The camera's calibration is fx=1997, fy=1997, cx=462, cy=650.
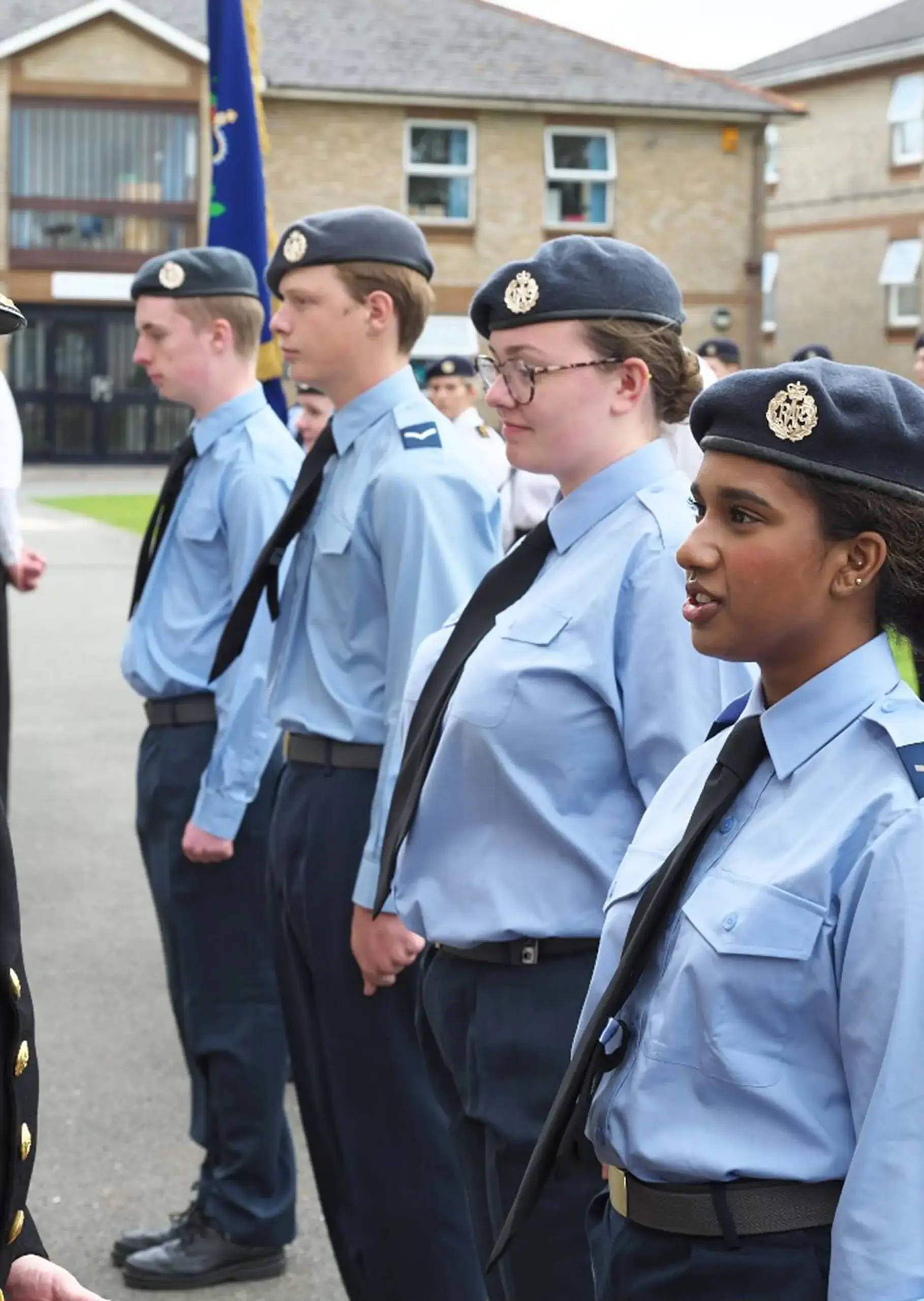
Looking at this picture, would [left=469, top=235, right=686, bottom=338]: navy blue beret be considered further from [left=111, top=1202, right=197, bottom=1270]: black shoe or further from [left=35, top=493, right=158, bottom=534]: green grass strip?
[left=35, top=493, right=158, bottom=534]: green grass strip

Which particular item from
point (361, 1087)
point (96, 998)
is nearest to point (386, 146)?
point (96, 998)

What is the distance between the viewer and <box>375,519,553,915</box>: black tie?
3111 millimetres

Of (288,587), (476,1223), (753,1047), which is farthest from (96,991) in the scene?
(753,1047)

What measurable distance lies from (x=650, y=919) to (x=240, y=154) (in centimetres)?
480

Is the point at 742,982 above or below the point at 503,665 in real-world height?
below

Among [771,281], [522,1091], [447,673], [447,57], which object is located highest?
→ [447,57]

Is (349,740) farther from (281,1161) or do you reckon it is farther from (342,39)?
(342,39)

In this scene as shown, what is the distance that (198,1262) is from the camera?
4.56m

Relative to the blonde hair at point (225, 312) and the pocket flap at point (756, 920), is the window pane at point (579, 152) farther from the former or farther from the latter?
the pocket flap at point (756, 920)

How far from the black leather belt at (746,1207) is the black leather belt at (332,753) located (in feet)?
5.41

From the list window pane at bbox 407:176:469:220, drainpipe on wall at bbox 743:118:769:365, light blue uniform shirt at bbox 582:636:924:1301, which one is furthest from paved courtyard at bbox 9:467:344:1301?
drainpipe on wall at bbox 743:118:769:365

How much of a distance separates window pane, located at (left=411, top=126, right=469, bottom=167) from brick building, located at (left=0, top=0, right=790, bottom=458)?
0.04 m

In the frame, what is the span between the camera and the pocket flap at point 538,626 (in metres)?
3.00

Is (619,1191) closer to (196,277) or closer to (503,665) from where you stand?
(503,665)
